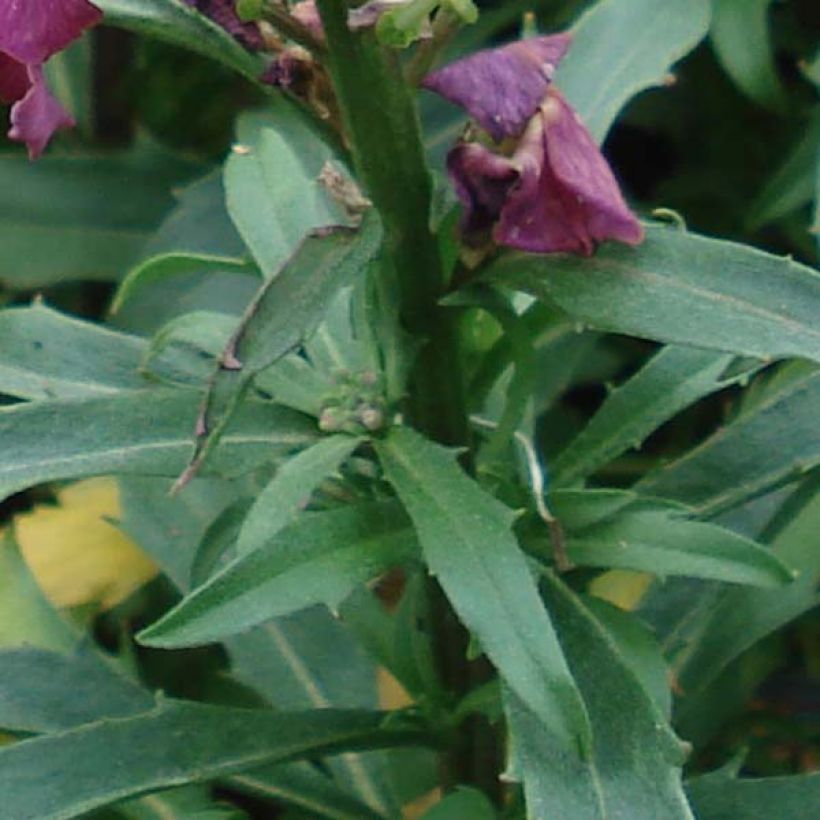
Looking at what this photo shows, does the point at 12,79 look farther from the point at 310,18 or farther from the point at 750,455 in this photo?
the point at 750,455

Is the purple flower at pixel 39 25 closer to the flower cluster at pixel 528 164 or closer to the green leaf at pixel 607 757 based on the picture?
the flower cluster at pixel 528 164

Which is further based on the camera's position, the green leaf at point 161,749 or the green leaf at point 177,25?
the green leaf at point 161,749

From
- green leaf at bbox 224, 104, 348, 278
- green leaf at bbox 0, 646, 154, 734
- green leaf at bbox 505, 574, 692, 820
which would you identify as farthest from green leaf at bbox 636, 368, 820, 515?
green leaf at bbox 0, 646, 154, 734

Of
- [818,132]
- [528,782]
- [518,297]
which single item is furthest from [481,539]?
[818,132]

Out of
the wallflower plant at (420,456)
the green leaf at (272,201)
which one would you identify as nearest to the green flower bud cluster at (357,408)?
the wallflower plant at (420,456)

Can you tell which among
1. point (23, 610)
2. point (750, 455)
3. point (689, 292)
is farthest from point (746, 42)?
point (23, 610)

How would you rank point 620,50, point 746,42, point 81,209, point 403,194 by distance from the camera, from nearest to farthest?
point 403,194 → point 620,50 → point 746,42 → point 81,209

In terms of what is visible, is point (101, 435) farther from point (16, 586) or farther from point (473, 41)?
point (473, 41)
